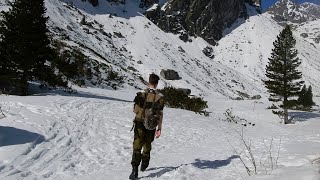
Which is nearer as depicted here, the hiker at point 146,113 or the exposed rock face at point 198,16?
the hiker at point 146,113

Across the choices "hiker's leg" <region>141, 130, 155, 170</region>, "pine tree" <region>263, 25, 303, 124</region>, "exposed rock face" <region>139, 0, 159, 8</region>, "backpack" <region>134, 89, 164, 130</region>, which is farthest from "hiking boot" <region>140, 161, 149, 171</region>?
"exposed rock face" <region>139, 0, 159, 8</region>

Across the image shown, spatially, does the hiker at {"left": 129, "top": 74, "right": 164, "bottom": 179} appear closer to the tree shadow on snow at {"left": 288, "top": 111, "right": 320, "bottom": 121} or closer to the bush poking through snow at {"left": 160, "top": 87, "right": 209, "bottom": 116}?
the bush poking through snow at {"left": 160, "top": 87, "right": 209, "bottom": 116}

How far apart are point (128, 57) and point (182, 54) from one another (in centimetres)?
2123

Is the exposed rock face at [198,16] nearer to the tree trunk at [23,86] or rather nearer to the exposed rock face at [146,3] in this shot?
the exposed rock face at [146,3]

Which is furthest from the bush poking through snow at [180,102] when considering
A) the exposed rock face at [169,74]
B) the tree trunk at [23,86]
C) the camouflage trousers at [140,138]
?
the exposed rock face at [169,74]

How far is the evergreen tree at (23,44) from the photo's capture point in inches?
966

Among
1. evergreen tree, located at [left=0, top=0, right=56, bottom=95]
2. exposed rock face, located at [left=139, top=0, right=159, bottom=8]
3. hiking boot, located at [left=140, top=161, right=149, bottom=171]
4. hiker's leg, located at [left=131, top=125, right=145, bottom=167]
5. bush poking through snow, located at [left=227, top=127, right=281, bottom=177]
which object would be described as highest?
exposed rock face, located at [left=139, top=0, right=159, bottom=8]

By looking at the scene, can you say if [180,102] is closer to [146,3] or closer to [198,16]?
[146,3]

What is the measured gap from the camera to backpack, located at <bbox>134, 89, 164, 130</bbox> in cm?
787

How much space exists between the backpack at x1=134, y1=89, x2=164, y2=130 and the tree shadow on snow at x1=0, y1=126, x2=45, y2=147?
3.39 m

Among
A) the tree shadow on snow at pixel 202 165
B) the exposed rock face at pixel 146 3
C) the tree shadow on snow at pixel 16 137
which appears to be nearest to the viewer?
the tree shadow on snow at pixel 202 165

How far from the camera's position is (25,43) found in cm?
2469

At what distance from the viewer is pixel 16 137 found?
9562 mm

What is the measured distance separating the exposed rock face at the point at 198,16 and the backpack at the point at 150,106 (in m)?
121
